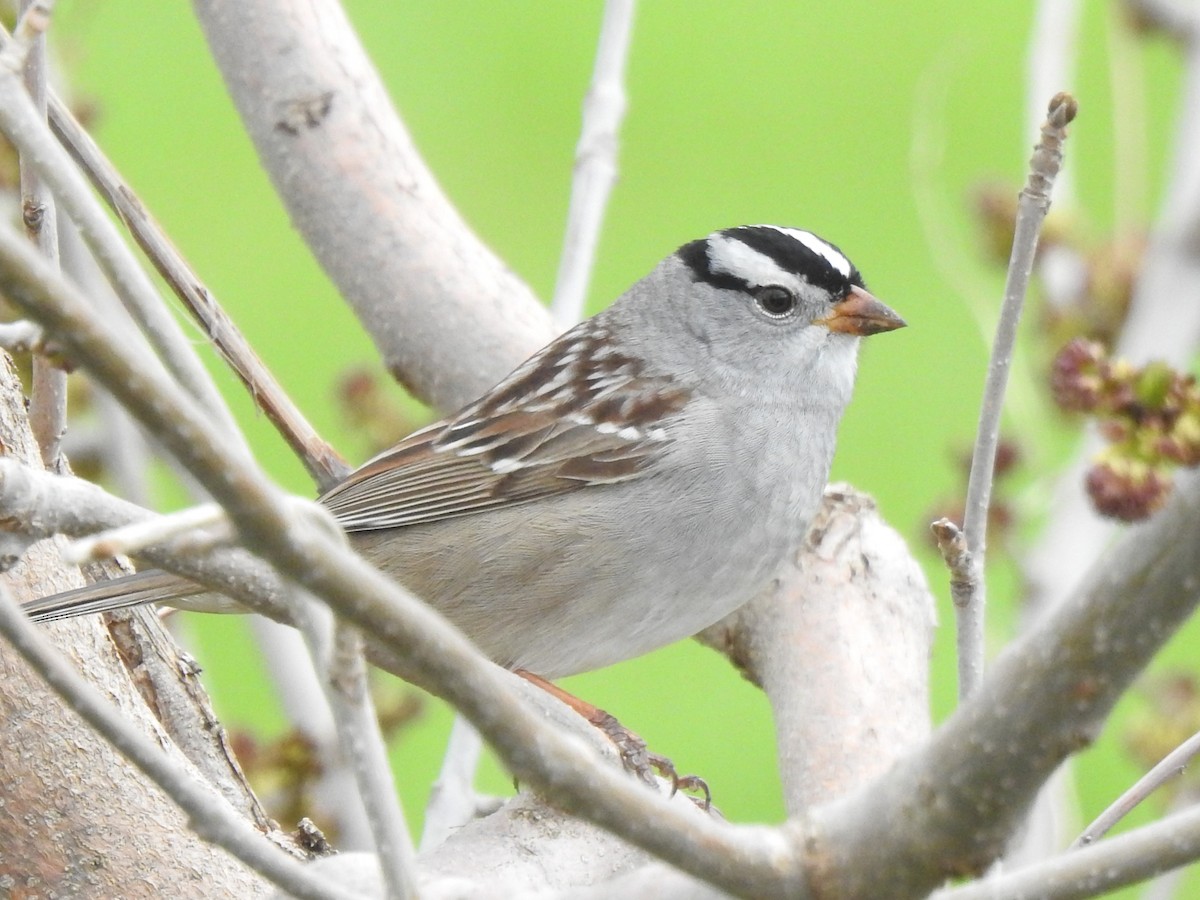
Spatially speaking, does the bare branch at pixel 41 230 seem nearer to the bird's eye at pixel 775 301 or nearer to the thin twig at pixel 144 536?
the thin twig at pixel 144 536

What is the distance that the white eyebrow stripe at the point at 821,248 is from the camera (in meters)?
2.50

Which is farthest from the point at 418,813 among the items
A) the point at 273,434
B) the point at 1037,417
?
the point at 1037,417

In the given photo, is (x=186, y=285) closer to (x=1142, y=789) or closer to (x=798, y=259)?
(x=798, y=259)

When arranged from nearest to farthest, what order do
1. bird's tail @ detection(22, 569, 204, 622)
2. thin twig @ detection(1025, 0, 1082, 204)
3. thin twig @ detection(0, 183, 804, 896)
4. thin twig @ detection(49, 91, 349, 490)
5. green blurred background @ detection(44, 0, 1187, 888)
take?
thin twig @ detection(0, 183, 804, 896) < bird's tail @ detection(22, 569, 204, 622) < thin twig @ detection(49, 91, 349, 490) < thin twig @ detection(1025, 0, 1082, 204) < green blurred background @ detection(44, 0, 1187, 888)

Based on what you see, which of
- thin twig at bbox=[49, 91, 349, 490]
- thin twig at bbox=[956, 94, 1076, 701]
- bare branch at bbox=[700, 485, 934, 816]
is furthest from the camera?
bare branch at bbox=[700, 485, 934, 816]

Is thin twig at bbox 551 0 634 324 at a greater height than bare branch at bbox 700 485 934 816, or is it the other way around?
thin twig at bbox 551 0 634 324

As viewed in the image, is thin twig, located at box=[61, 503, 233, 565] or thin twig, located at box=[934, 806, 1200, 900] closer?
thin twig, located at box=[61, 503, 233, 565]

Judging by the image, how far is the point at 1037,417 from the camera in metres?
3.13

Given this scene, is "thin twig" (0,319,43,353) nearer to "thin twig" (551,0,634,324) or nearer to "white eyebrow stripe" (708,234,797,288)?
"thin twig" (551,0,634,324)

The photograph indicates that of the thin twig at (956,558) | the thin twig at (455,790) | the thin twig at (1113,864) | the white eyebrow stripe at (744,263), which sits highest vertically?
the white eyebrow stripe at (744,263)

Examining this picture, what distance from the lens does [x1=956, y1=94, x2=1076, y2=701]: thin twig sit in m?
1.31

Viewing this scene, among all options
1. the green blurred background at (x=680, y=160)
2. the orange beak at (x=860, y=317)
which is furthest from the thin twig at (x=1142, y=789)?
the green blurred background at (x=680, y=160)

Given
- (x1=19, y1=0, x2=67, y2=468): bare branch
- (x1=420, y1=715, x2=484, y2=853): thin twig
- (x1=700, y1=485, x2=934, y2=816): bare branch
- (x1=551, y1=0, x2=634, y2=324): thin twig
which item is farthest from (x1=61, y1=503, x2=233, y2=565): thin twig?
(x1=551, y1=0, x2=634, y2=324): thin twig

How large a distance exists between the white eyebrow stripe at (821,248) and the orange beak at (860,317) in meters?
0.04
